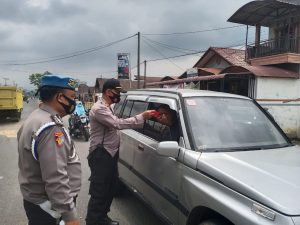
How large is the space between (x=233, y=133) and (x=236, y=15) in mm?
19849

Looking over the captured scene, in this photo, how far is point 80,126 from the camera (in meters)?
13.6

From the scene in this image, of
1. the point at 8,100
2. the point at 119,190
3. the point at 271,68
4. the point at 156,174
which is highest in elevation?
the point at 271,68

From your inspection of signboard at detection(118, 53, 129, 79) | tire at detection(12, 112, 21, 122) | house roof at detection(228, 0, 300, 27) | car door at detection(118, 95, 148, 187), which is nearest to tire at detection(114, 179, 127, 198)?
car door at detection(118, 95, 148, 187)

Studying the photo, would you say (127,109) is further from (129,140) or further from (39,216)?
A: (39,216)

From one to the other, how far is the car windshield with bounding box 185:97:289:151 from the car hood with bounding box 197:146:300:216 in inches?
7.7

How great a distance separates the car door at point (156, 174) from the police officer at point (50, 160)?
135cm

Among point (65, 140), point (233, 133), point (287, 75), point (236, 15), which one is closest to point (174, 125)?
point (233, 133)

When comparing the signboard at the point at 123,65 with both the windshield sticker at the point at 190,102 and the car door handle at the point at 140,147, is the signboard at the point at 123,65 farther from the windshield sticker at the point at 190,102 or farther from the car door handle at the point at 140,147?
the windshield sticker at the point at 190,102

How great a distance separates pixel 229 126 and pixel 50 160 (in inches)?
87.4

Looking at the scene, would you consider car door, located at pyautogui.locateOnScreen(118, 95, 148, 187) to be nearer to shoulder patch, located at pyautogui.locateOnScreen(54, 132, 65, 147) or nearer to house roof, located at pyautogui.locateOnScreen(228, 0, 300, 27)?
shoulder patch, located at pyautogui.locateOnScreen(54, 132, 65, 147)

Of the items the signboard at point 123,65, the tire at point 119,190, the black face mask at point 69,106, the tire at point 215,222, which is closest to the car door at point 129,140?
the tire at point 119,190

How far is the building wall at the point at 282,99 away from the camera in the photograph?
16141 millimetres

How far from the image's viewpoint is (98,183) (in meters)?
4.43

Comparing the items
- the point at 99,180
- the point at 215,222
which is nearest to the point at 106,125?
the point at 99,180
